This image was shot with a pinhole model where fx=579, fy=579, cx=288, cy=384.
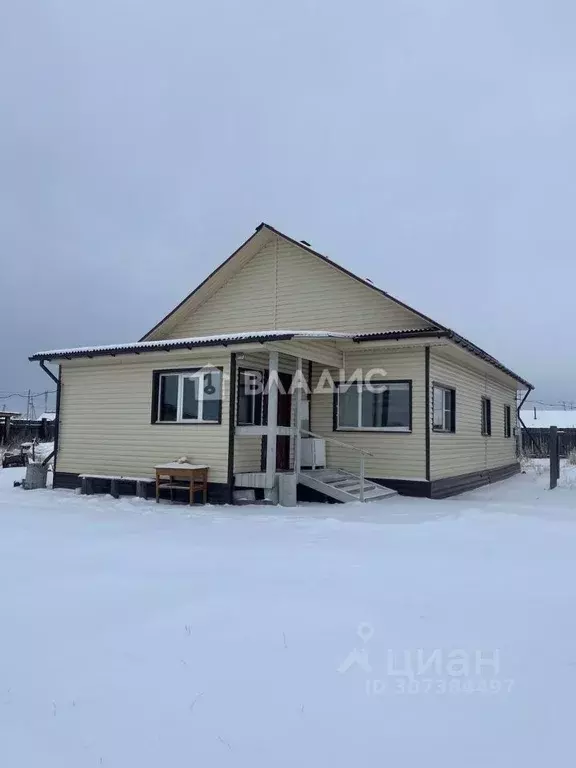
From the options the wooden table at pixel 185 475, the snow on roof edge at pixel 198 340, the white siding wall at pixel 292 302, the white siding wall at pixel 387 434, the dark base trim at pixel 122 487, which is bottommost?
the dark base trim at pixel 122 487

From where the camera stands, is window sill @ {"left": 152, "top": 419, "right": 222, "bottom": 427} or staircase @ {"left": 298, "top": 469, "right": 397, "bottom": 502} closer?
staircase @ {"left": 298, "top": 469, "right": 397, "bottom": 502}

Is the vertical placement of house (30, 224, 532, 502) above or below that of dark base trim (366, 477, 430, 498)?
above

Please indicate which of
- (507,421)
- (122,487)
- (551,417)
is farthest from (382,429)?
(551,417)

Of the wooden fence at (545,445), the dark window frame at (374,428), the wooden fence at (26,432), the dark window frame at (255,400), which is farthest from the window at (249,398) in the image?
the wooden fence at (545,445)

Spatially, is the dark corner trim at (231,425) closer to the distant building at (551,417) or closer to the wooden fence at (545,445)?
the wooden fence at (545,445)

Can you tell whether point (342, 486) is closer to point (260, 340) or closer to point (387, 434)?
point (387, 434)

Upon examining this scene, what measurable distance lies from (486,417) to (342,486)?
7.46 metres

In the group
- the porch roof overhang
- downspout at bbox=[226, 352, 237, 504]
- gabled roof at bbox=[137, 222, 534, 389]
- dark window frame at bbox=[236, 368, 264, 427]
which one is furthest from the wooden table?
gabled roof at bbox=[137, 222, 534, 389]

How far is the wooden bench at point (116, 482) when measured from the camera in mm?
12250

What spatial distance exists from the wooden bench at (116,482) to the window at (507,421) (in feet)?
44.0

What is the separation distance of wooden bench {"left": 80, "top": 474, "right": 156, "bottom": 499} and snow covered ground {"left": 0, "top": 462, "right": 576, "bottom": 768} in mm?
4975

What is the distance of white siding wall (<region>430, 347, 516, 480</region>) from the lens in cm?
1297

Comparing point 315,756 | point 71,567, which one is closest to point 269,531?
point 71,567

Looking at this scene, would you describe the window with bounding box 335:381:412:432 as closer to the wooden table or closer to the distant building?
the wooden table
